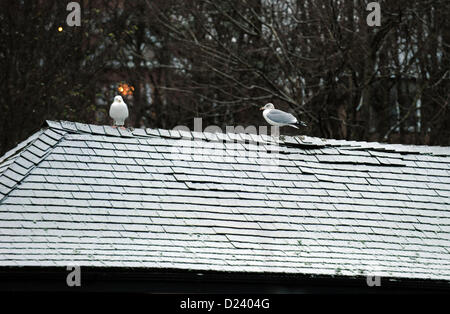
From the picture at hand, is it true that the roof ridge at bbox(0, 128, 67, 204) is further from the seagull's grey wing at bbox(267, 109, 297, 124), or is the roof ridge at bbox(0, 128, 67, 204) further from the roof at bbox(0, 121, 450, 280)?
the seagull's grey wing at bbox(267, 109, 297, 124)

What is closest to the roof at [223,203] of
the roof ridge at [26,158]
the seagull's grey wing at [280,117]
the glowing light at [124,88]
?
the roof ridge at [26,158]

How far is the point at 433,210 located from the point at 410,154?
149 cm

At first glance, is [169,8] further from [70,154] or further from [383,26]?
[70,154]

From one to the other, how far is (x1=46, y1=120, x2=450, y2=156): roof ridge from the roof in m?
0.02

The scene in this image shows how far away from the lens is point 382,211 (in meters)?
12.6

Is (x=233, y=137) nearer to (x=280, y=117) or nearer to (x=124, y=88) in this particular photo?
(x=280, y=117)

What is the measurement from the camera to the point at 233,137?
1361 centimetres

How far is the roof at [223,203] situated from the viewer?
10.9m

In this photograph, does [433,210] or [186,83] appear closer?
[433,210]

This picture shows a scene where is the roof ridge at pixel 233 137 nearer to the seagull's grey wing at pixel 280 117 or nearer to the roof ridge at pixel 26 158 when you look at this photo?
the roof ridge at pixel 26 158

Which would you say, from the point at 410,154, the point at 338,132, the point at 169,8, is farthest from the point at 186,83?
the point at 410,154

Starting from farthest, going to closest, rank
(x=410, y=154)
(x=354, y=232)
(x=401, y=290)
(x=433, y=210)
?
(x=410, y=154) < (x=433, y=210) < (x=354, y=232) < (x=401, y=290)

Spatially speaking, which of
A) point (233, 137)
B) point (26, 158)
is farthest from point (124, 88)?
point (26, 158)

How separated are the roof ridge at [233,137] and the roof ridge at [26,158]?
0.30m
